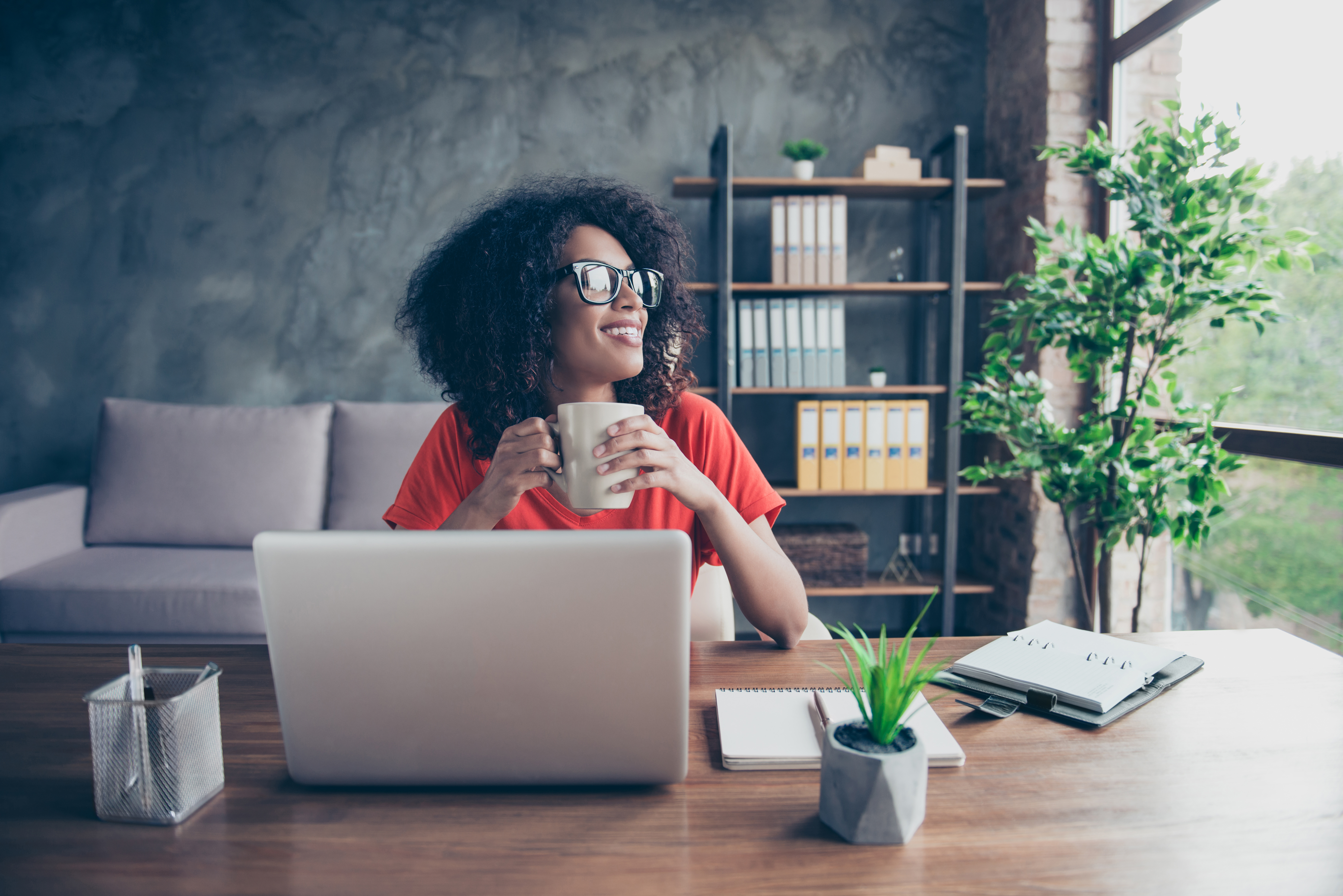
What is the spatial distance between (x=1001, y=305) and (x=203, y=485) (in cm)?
307

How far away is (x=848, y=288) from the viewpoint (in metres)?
2.79

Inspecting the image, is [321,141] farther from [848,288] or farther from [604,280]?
[604,280]

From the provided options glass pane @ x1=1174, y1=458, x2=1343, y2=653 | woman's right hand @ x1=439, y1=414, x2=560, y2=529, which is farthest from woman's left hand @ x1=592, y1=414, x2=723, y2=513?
glass pane @ x1=1174, y1=458, x2=1343, y2=653

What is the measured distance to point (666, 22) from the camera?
10.0ft

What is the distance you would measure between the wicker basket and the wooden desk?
2.05 metres

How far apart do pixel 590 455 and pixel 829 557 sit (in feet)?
7.30

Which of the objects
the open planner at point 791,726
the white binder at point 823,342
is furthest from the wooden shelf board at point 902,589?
the open planner at point 791,726

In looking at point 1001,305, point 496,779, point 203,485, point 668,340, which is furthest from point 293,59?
point 496,779

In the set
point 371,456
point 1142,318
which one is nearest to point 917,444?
point 1142,318

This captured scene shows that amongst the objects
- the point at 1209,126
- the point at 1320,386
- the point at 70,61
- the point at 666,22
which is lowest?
the point at 1320,386

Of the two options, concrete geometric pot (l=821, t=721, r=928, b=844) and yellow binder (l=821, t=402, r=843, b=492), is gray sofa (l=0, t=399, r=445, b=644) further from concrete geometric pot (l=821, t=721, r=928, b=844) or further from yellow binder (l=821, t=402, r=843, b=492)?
concrete geometric pot (l=821, t=721, r=928, b=844)

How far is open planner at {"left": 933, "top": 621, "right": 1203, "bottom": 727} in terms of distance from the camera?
827 mm

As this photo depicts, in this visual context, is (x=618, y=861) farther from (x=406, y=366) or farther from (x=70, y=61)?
(x=70, y=61)

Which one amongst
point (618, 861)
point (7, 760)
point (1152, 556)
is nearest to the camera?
point (618, 861)
